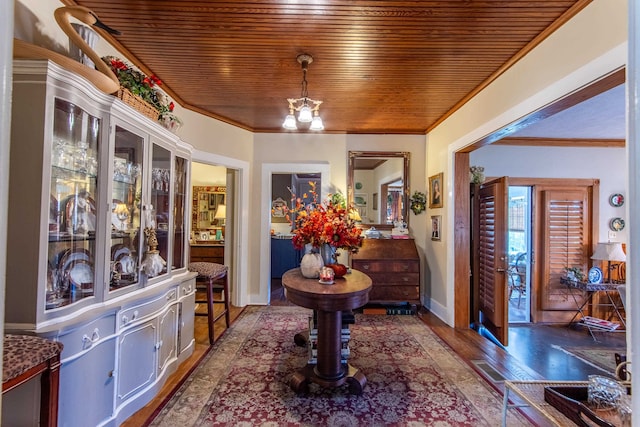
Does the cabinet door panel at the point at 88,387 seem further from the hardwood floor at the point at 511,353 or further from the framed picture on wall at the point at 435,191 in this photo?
the framed picture on wall at the point at 435,191

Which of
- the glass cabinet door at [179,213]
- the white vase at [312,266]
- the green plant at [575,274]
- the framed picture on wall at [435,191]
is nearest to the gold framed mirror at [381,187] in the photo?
the framed picture on wall at [435,191]

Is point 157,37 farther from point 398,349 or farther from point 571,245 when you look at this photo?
point 571,245

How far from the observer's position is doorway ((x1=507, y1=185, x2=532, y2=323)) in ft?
14.0

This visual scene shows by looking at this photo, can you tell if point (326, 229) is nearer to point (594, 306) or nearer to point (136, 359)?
point (136, 359)

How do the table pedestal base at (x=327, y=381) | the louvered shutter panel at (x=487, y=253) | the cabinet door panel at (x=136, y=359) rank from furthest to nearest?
the louvered shutter panel at (x=487, y=253), the table pedestal base at (x=327, y=381), the cabinet door panel at (x=136, y=359)

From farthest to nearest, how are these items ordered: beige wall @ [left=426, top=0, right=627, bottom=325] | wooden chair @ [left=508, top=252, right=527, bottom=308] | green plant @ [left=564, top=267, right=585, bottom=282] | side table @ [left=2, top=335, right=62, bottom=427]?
wooden chair @ [left=508, top=252, right=527, bottom=308] → green plant @ [left=564, top=267, right=585, bottom=282] → beige wall @ [left=426, top=0, right=627, bottom=325] → side table @ [left=2, top=335, right=62, bottom=427]

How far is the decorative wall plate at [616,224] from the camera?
4191 millimetres

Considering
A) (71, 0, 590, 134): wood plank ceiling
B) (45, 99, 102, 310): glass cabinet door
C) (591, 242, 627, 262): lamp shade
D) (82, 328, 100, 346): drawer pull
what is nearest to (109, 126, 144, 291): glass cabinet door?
(45, 99, 102, 310): glass cabinet door

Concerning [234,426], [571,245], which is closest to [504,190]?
[571,245]

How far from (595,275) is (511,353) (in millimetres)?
2022

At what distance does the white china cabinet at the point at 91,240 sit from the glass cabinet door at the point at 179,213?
15 cm

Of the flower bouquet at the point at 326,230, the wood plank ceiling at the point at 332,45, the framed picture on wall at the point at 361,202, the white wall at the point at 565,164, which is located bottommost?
the flower bouquet at the point at 326,230

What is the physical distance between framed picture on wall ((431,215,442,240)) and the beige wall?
0.28 feet

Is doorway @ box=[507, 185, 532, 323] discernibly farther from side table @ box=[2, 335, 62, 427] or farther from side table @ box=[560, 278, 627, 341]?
side table @ box=[2, 335, 62, 427]
